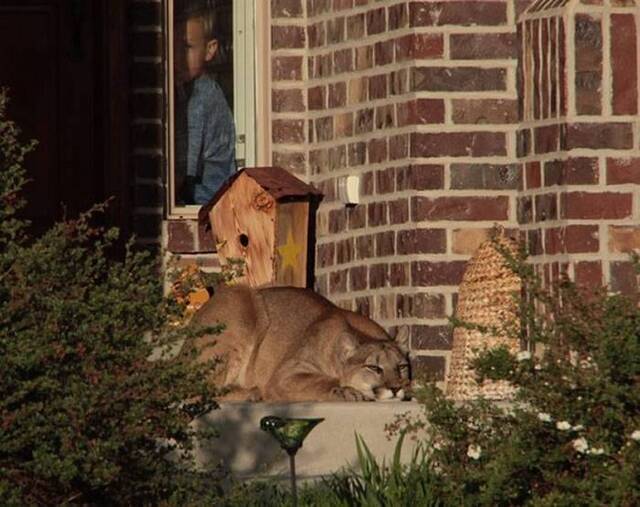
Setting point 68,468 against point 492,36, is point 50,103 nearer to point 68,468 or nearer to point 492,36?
point 492,36

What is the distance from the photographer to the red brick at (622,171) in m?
11.4

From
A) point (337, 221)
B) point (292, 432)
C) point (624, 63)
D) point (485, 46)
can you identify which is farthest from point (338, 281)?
point (292, 432)

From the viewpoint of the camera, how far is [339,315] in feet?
39.2

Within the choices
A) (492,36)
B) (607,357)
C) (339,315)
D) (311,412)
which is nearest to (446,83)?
(492,36)

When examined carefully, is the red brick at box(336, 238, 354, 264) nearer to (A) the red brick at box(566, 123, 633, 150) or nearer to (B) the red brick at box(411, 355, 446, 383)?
(B) the red brick at box(411, 355, 446, 383)

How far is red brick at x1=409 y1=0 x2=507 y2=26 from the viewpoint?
40.3 ft

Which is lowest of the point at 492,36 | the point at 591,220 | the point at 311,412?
the point at 311,412

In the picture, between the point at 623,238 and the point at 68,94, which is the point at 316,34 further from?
the point at 623,238

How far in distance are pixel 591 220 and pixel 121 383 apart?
12.7 feet

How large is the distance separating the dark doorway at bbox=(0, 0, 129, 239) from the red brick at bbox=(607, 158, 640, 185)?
3232 millimetres

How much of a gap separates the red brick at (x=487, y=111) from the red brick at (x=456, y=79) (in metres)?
0.06

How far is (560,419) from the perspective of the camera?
8.15 m

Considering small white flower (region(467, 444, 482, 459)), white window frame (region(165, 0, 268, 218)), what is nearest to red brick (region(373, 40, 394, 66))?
white window frame (region(165, 0, 268, 218))

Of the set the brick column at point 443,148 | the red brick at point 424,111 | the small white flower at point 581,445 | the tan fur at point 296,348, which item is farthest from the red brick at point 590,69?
the small white flower at point 581,445
